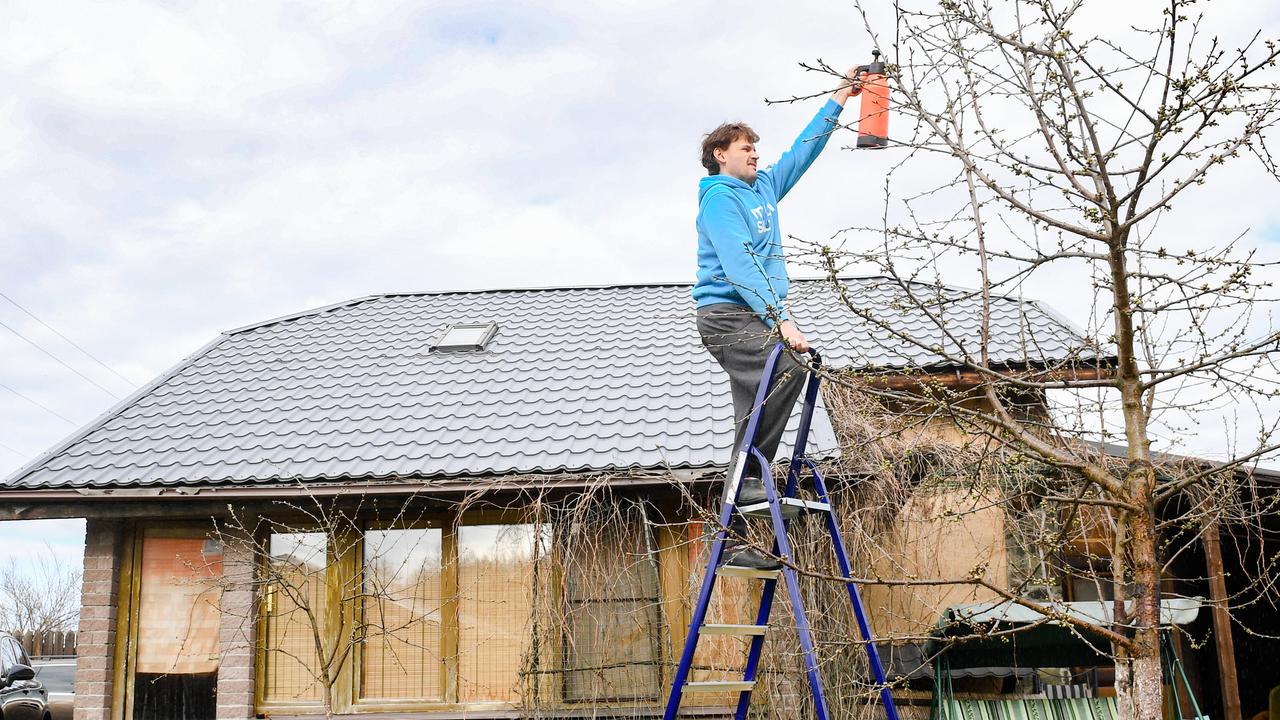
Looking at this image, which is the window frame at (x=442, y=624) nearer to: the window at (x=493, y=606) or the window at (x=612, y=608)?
the window at (x=493, y=606)

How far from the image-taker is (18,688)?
12.0 m

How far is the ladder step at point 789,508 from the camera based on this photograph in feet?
14.5

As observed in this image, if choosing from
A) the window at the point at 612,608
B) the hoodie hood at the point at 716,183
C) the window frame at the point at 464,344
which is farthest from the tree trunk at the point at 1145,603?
the window frame at the point at 464,344

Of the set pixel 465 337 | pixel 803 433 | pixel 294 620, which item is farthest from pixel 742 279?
pixel 465 337

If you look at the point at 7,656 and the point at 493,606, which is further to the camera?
the point at 7,656

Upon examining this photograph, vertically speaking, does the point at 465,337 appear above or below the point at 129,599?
above

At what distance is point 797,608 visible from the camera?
3863 mm

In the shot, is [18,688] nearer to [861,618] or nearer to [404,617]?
[404,617]

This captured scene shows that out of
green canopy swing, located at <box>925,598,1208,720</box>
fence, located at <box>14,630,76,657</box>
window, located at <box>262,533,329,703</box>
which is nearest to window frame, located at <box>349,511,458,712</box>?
window, located at <box>262,533,329,703</box>

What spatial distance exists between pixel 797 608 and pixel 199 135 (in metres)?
13.7

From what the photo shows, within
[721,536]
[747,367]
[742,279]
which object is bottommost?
[721,536]

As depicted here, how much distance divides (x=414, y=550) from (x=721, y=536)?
4.13 metres

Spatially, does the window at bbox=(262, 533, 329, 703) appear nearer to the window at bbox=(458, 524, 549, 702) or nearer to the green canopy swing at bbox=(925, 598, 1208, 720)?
the window at bbox=(458, 524, 549, 702)

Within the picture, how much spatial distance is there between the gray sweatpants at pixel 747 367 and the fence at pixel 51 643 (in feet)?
95.0
